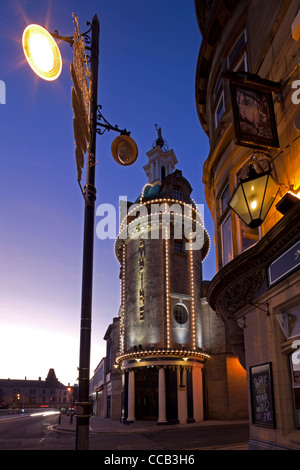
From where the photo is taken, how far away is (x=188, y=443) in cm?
1716

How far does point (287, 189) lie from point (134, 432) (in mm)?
20940

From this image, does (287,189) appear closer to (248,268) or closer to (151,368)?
(248,268)

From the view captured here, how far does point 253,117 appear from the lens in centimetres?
816

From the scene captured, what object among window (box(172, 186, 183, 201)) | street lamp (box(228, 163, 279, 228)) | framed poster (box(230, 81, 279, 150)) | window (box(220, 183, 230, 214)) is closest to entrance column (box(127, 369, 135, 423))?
window (box(172, 186, 183, 201))

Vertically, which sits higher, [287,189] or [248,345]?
[287,189]

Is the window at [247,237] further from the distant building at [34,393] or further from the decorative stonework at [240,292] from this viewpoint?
the distant building at [34,393]

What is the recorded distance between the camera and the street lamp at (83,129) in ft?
18.7

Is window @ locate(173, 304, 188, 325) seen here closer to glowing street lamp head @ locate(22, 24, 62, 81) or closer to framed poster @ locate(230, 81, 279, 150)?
framed poster @ locate(230, 81, 279, 150)

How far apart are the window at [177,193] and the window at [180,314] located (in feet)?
34.7

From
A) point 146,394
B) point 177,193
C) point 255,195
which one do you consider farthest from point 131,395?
point 255,195

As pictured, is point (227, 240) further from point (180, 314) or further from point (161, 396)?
point (180, 314)

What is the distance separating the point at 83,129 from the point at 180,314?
94.9ft

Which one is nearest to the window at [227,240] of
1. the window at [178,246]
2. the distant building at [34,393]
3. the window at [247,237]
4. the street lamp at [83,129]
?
the window at [247,237]

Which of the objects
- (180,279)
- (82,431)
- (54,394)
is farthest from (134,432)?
(54,394)
